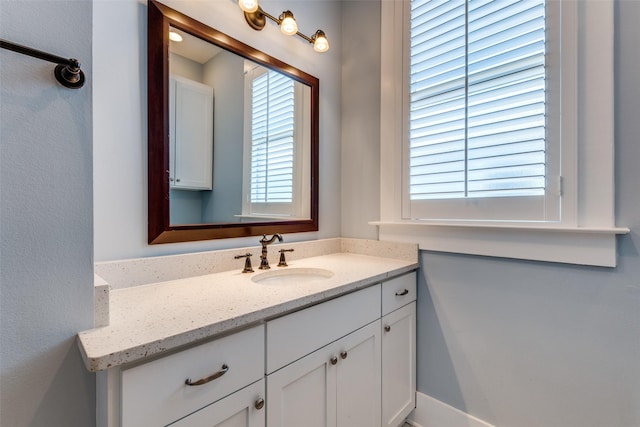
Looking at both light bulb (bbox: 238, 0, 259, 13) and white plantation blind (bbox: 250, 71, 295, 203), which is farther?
white plantation blind (bbox: 250, 71, 295, 203)

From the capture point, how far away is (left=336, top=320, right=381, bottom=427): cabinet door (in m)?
1.06

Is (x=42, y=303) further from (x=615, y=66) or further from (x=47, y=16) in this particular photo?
(x=615, y=66)

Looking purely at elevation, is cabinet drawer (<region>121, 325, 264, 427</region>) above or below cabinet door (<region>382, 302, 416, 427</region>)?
above

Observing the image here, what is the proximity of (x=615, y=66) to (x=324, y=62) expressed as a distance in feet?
4.37

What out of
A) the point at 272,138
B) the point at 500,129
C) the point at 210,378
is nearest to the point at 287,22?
the point at 272,138

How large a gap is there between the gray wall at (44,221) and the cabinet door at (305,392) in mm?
462

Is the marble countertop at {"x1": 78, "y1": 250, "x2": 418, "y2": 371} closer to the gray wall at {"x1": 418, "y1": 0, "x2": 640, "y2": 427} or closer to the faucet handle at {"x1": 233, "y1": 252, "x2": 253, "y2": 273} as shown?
the faucet handle at {"x1": 233, "y1": 252, "x2": 253, "y2": 273}

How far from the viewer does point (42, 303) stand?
0.64 m

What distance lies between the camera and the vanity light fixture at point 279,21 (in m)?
1.26

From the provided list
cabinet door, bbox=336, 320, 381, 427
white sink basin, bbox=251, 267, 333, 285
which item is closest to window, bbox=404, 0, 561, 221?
white sink basin, bbox=251, 267, 333, 285

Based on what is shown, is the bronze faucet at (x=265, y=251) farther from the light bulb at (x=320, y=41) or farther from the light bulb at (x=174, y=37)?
the light bulb at (x=320, y=41)

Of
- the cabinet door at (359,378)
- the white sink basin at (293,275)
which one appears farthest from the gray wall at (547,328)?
the white sink basin at (293,275)

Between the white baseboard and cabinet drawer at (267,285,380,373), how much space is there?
0.64 m

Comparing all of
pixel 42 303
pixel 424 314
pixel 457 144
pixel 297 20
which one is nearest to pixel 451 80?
pixel 457 144
